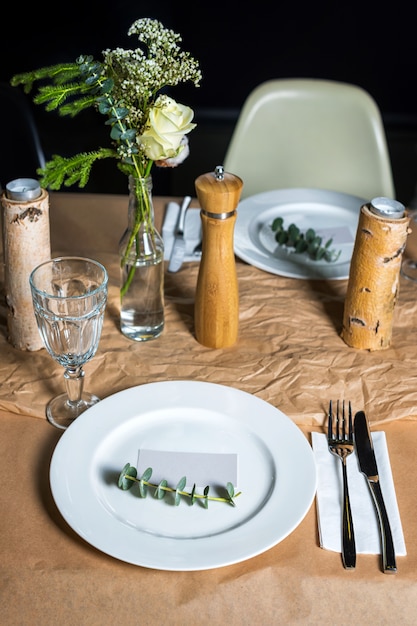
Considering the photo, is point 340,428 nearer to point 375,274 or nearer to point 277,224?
point 375,274

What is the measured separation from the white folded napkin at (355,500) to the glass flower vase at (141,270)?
1.05ft

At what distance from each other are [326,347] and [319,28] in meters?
2.23

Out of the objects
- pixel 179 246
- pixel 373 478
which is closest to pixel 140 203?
pixel 179 246

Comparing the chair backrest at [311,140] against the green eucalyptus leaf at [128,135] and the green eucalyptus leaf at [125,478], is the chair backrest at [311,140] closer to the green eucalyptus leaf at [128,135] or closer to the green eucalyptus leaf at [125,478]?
the green eucalyptus leaf at [128,135]

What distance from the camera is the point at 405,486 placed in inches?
35.0

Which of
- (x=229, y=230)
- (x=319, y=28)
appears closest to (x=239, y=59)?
(x=319, y=28)

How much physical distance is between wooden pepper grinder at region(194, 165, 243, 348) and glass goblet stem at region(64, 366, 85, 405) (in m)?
0.22

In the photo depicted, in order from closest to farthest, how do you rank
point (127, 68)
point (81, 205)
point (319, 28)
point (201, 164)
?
point (127, 68), point (81, 205), point (319, 28), point (201, 164)

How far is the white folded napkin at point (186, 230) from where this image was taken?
4.43ft

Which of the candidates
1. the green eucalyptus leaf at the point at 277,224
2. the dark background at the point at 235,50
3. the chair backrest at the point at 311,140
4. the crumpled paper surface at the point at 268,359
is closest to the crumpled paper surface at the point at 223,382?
the crumpled paper surface at the point at 268,359

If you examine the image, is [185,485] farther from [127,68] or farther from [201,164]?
[201,164]

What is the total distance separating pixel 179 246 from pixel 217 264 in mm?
298

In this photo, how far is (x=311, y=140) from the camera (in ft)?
6.03

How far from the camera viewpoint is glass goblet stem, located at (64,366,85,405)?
3.13 feet
